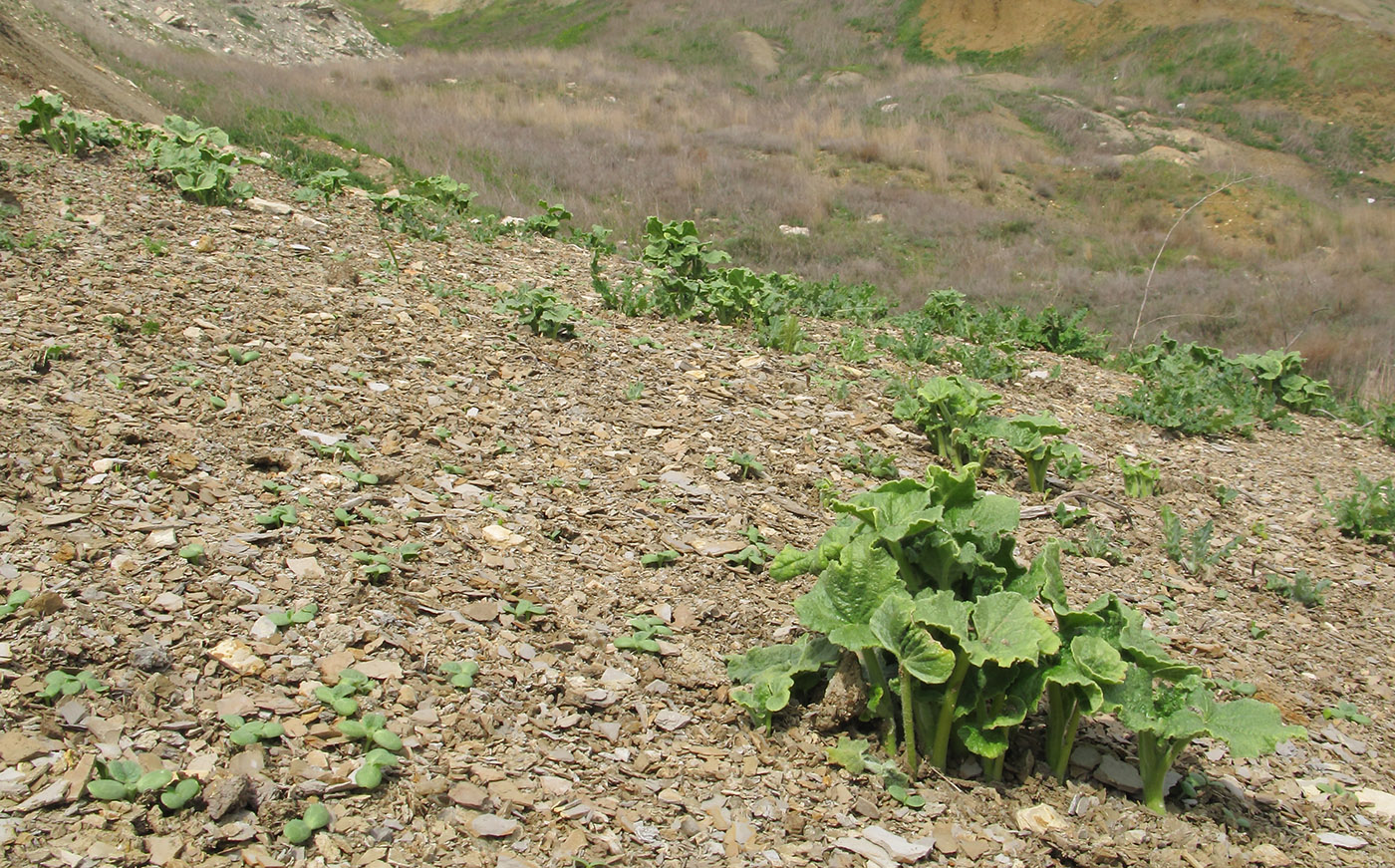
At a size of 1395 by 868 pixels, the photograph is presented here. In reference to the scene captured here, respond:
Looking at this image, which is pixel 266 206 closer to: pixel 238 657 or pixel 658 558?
pixel 658 558

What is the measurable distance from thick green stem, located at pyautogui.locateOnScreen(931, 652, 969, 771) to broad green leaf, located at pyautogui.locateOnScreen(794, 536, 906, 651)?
0.25m

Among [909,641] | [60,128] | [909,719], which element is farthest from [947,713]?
[60,128]

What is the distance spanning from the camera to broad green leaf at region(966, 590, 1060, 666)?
206 centimetres

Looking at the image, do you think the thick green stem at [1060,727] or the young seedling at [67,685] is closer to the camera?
the young seedling at [67,685]

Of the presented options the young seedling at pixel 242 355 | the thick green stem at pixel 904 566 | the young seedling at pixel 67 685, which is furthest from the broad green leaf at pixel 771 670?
the young seedling at pixel 242 355

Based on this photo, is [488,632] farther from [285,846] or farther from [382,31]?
[382,31]

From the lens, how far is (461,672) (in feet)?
7.96

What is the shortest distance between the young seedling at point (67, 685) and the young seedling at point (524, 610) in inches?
42.0

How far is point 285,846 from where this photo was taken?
1796 millimetres

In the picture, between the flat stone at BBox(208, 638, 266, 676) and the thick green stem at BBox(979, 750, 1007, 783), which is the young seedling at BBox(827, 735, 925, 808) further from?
the flat stone at BBox(208, 638, 266, 676)

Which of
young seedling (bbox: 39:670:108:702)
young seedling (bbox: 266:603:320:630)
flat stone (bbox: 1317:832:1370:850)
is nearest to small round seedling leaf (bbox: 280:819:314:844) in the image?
young seedling (bbox: 39:670:108:702)

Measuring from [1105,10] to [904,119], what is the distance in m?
15.0

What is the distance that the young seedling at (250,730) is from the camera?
1.99m

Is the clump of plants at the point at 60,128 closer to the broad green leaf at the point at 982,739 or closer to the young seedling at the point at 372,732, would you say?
the young seedling at the point at 372,732
